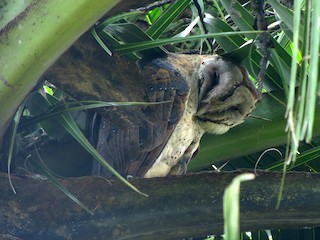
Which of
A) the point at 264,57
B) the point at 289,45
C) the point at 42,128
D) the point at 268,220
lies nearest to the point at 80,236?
the point at 42,128

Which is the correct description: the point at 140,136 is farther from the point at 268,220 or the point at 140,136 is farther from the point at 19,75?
the point at 19,75

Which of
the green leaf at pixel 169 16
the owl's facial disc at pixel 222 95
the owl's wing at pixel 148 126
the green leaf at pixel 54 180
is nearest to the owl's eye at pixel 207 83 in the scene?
the owl's facial disc at pixel 222 95

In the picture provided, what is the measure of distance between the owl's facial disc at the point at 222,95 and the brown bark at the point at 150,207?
0.92 ft

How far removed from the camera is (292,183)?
1.65 m

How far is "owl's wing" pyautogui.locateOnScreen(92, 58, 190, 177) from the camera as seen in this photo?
1.79 meters

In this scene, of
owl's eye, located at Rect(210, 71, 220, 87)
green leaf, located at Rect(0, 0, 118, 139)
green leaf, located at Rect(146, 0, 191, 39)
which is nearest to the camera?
green leaf, located at Rect(0, 0, 118, 139)

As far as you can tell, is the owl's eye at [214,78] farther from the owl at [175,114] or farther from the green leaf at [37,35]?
the green leaf at [37,35]

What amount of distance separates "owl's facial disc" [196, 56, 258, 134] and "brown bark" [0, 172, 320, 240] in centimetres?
28

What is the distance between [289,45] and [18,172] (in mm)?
852

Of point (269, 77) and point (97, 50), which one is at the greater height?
point (97, 50)

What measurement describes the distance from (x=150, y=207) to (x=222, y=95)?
491 millimetres

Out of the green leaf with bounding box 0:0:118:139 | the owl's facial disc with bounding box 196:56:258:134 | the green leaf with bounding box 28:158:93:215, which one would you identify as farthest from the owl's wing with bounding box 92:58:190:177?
the green leaf with bounding box 0:0:118:139

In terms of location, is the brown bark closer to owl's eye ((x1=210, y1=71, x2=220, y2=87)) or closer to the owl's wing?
the owl's wing

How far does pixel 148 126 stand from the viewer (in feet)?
5.97
